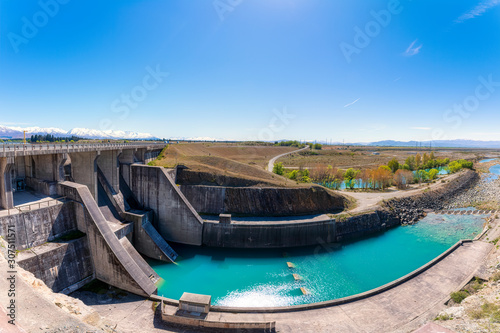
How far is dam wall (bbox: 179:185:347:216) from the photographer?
3550 centimetres

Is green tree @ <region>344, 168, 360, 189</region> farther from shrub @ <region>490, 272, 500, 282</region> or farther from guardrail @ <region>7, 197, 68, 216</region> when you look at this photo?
guardrail @ <region>7, 197, 68, 216</region>

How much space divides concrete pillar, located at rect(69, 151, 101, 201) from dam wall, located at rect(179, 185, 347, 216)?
12.1 metres

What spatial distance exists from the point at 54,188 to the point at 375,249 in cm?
3651

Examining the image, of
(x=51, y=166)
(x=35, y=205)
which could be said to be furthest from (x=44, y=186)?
(x=35, y=205)

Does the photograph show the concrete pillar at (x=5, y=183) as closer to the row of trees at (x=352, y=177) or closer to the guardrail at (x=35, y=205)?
the guardrail at (x=35, y=205)

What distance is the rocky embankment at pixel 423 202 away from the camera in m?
41.6

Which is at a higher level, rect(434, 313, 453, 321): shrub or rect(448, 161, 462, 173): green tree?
rect(448, 161, 462, 173): green tree

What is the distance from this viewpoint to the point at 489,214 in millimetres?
45375

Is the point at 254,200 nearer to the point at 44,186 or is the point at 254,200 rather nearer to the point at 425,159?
the point at 44,186

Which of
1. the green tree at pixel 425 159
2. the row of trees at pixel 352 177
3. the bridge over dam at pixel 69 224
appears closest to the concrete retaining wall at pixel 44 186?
the bridge over dam at pixel 69 224

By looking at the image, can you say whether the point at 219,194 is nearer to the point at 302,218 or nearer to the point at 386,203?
the point at 302,218

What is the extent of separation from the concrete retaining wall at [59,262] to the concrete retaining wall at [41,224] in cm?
78

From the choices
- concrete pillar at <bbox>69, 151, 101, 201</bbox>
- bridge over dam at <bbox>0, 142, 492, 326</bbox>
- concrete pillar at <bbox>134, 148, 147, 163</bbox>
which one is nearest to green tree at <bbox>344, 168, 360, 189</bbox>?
bridge over dam at <bbox>0, 142, 492, 326</bbox>

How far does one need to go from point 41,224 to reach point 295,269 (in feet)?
76.4
